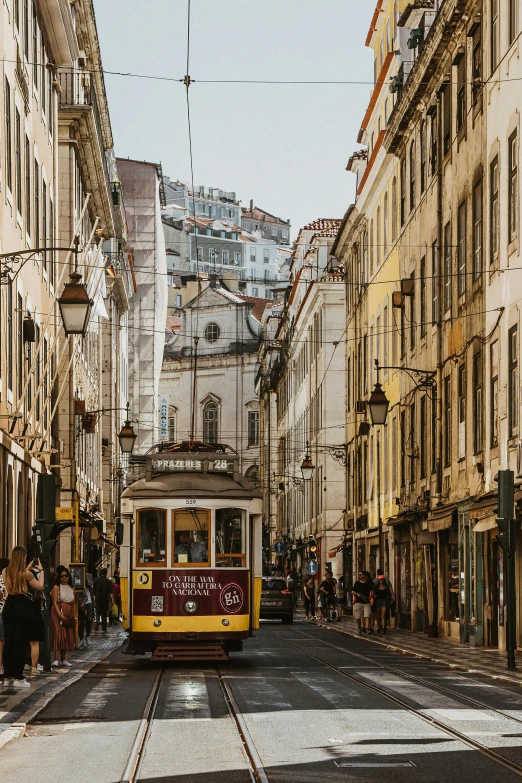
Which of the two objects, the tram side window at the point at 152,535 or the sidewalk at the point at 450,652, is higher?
the tram side window at the point at 152,535

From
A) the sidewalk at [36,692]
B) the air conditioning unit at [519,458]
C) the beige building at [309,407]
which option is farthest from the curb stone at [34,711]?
A: the beige building at [309,407]

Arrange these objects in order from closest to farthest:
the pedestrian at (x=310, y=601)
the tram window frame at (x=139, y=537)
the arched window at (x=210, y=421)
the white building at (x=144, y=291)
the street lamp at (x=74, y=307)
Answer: the street lamp at (x=74, y=307), the tram window frame at (x=139, y=537), the pedestrian at (x=310, y=601), the white building at (x=144, y=291), the arched window at (x=210, y=421)

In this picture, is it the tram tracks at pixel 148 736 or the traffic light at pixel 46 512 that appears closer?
the tram tracks at pixel 148 736

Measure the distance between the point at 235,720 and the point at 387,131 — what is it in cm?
3491

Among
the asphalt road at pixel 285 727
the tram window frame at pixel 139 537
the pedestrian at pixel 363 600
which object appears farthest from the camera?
the pedestrian at pixel 363 600

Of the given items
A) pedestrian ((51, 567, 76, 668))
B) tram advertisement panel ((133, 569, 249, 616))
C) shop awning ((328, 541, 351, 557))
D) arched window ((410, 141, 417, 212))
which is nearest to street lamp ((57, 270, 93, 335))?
tram advertisement panel ((133, 569, 249, 616))

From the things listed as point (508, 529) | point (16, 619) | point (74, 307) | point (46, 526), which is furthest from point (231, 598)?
point (16, 619)

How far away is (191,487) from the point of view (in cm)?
2555

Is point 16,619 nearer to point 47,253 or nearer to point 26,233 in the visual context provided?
point 26,233

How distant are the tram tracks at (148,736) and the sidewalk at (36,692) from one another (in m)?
1.10

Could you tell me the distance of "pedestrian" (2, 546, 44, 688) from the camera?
19438 millimetres

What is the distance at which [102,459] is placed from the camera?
251 ft

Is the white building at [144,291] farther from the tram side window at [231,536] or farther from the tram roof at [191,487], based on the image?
the tram side window at [231,536]

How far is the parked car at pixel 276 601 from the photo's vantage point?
168 feet
